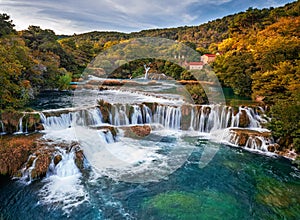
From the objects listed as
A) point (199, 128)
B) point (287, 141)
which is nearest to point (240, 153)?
point (287, 141)

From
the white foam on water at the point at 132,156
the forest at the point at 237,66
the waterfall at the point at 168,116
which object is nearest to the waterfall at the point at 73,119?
the white foam on water at the point at 132,156

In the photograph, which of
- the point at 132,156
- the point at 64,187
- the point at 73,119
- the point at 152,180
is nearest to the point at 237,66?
the point at 132,156

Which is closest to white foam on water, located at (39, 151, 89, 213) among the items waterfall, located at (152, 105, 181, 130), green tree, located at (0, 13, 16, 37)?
waterfall, located at (152, 105, 181, 130)

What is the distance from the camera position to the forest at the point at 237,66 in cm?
973

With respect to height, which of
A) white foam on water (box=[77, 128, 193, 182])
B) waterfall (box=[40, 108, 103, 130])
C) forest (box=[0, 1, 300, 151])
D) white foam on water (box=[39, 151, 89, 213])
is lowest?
white foam on water (box=[39, 151, 89, 213])

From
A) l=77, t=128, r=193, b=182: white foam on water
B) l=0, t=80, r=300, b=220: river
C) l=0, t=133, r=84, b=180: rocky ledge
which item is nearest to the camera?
l=0, t=80, r=300, b=220: river

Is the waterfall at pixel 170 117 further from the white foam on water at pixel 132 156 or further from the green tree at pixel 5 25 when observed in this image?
the green tree at pixel 5 25

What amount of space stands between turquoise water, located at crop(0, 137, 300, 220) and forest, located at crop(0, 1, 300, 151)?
2.92m

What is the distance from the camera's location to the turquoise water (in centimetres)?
585

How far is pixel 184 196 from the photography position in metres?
6.67

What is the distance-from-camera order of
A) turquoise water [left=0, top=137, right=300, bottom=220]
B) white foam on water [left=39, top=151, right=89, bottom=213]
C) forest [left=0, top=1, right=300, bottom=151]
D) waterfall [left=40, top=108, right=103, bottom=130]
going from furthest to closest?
waterfall [left=40, top=108, right=103, bottom=130] < forest [left=0, top=1, right=300, bottom=151] < white foam on water [left=39, top=151, right=89, bottom=213] < turquoise water [left=0, top=137, right=300, bottom=220]

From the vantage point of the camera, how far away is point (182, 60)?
41062mm

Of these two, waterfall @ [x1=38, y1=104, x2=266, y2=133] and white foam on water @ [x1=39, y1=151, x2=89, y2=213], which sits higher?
waterfall @ [x1=38, y1=104, x2=266, y2=133]

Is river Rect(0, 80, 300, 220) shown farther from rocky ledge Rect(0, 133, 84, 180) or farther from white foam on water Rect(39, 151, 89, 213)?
rocky ledge Rect(0, 133, 84, 180)
